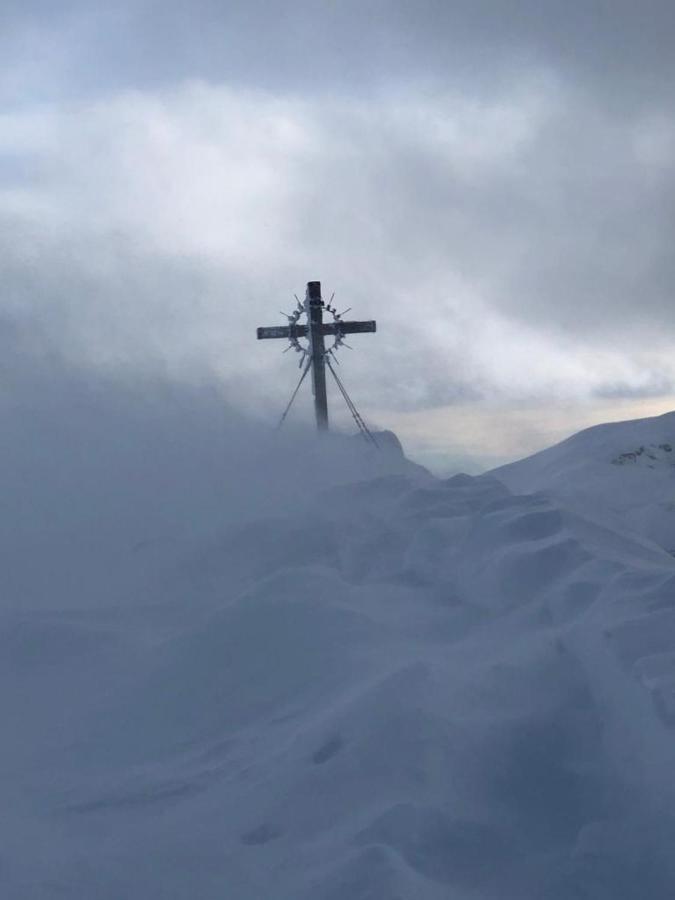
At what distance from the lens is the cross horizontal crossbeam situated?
17938 mm

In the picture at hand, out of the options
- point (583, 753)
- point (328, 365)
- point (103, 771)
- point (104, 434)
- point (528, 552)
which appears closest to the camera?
point (583, 753)

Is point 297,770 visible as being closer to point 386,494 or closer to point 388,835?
point 388,835

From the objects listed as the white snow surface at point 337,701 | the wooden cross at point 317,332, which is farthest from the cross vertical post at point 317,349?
the white snow surface at point 337,701

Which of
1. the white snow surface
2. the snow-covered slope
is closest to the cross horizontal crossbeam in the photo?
the snow-covered slope

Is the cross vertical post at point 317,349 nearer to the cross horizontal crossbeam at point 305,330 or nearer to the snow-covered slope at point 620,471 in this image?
the cross horizontal crossbeam at point 305,330

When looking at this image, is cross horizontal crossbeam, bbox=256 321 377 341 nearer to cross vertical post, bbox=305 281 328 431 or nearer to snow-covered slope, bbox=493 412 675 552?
cross vertical post, bbox=305 281 328 431

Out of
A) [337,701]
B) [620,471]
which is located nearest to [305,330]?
[620,471]

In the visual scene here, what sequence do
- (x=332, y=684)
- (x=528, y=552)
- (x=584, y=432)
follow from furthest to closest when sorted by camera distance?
(x=584, y=432) → (x=528, y=552) → (x=332, y=684)

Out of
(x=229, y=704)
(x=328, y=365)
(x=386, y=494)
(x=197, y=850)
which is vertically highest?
(x=328, y=365)

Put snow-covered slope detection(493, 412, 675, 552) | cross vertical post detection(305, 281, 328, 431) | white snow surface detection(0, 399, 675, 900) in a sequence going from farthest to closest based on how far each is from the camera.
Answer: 1. cross vertical post detection(305, 281, 328, 431)
2. snow-covered slope detection(493, 412, 675, 552)
3. white snow surface detection(0, 399, 675, 900)

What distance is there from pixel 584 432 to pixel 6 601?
56.5ft

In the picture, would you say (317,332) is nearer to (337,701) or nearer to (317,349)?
(317,349)

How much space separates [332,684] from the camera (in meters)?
6.96

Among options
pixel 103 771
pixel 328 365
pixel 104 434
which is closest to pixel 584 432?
pixel 328 365
